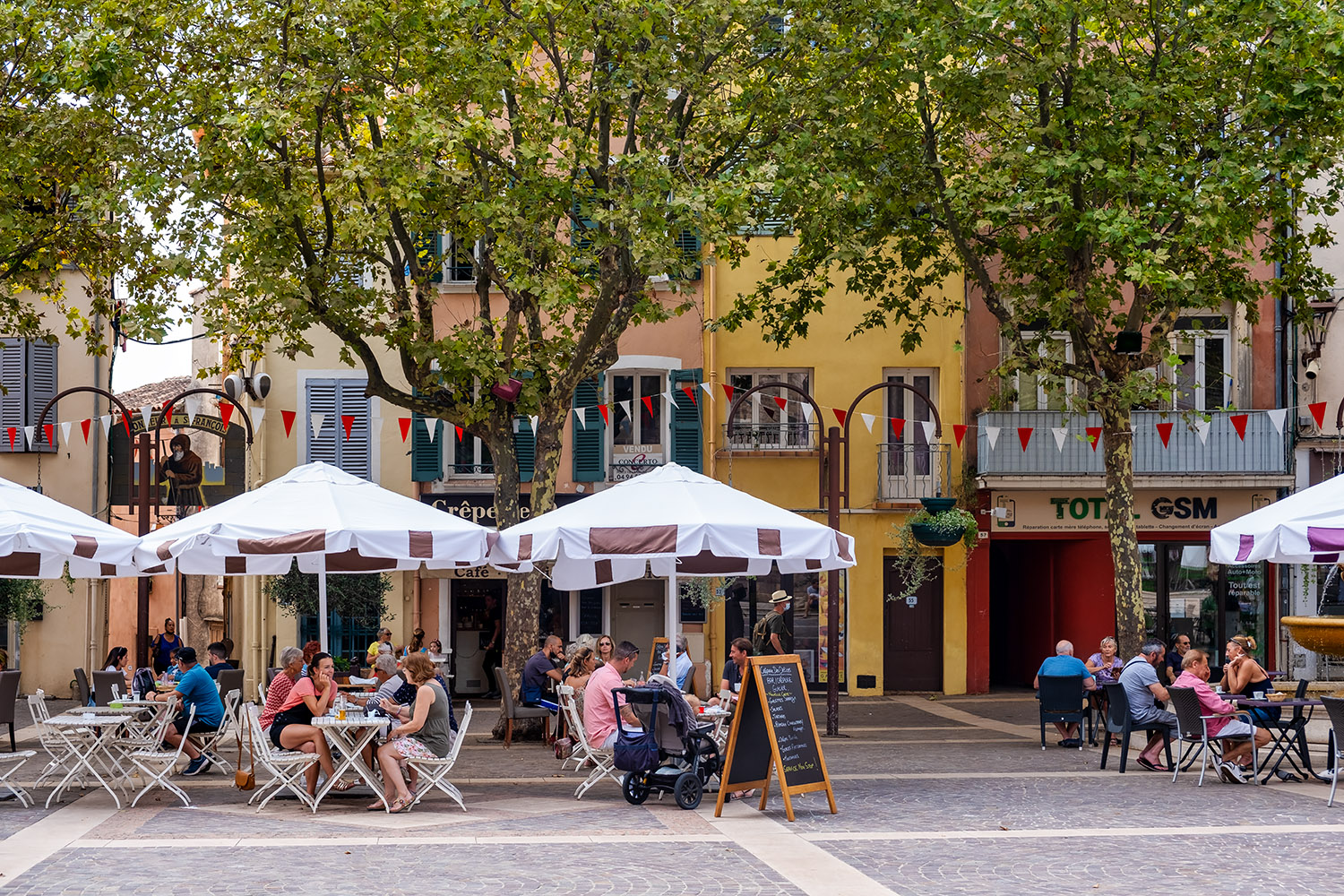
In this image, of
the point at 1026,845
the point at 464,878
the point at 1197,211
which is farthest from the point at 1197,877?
the point at 1197,211

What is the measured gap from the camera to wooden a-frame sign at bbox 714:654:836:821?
11859 millimetres

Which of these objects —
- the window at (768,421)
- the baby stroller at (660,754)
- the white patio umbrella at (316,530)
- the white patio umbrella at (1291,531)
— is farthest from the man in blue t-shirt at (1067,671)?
the window at (768,421)

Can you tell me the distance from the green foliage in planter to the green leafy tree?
339 inches

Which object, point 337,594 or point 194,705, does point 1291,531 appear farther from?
point 337,594

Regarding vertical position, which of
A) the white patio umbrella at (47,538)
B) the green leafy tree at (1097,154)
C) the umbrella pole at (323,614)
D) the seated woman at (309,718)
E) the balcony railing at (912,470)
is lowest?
the seated woman at (309,718)

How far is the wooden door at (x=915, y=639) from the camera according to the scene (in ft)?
87.9

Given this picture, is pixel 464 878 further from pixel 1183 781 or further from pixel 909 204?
pixel 909 204

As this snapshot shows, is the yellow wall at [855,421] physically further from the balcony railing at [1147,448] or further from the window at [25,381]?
the window at [25,381]

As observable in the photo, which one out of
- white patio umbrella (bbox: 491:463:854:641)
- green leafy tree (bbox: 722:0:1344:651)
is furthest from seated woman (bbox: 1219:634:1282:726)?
white patio umbrella (bbox: 491:463:854:641)

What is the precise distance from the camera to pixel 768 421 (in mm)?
26516

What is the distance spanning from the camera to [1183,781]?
47.1ft

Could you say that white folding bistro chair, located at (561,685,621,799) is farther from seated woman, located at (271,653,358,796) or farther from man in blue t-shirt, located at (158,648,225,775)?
man in blue t-shirt, located at (158,648,225,775)

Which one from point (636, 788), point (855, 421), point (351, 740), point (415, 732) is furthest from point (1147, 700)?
point (855, 421)

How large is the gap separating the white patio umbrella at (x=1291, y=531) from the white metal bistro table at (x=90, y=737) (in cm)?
1040
